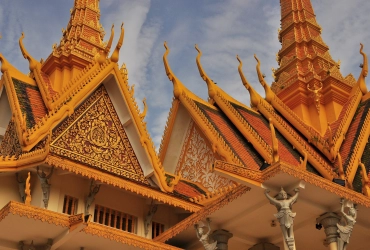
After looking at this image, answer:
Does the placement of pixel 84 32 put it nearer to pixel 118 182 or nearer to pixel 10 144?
pixel 10 144

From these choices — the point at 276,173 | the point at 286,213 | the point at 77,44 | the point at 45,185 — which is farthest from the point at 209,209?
the point at 77,44

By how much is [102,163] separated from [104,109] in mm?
1613

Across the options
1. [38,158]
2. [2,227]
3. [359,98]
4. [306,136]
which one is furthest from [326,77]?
[2,227]

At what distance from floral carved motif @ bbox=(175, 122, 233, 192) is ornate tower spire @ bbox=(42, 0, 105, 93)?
11.7ft

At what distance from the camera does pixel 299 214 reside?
927 cm

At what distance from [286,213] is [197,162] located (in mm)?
5328

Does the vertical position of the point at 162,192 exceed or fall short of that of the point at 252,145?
it falls short

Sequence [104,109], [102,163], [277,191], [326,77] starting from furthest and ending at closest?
[326,77], [104,109], [102,163], [277,191]

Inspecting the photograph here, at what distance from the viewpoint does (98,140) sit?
37.8ft

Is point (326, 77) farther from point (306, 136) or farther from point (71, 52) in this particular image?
point (71, 52)

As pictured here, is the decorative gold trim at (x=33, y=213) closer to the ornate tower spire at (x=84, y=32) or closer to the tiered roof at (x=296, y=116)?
the tiered roof at (x=296, y=116)

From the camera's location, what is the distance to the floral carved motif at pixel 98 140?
10.9 m

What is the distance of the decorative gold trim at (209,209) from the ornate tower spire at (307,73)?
7.55 metres

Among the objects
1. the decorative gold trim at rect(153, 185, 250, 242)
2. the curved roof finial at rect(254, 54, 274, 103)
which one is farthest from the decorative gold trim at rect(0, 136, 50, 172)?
the curved roof finial at rect(254, 54, 274, 103)
